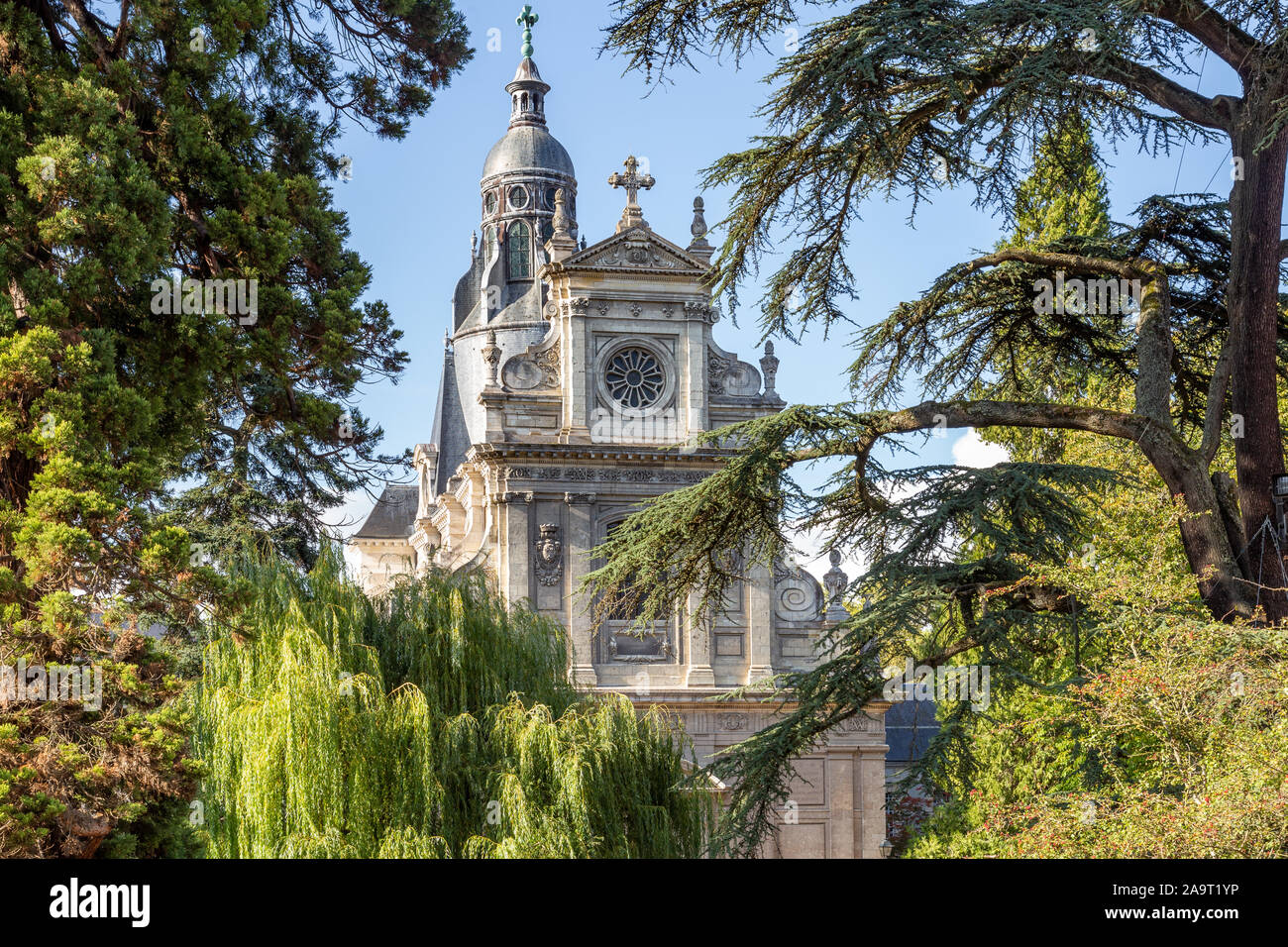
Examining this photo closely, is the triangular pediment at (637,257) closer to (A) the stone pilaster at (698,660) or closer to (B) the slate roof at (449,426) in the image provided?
(A) the stone pilaster at (698,660)

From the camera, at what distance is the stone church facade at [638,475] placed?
3241 centimetres

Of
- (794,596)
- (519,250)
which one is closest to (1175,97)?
(794,596)

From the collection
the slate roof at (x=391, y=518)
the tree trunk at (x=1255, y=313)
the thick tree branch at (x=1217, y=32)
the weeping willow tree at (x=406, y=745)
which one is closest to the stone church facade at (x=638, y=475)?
the weeping willow tree at (x=406, y=745)

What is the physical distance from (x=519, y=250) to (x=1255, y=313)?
40.7m

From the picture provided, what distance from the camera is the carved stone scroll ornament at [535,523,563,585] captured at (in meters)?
32.4

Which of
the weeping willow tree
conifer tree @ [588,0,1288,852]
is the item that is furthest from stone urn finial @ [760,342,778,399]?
conifer tree @ [588,0,1288,852]

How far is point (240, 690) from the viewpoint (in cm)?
1605

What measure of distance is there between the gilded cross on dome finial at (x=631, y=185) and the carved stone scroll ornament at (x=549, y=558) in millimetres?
7145

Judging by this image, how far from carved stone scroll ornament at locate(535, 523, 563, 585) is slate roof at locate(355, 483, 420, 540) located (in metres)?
19.1

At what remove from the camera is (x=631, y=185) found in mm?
34312

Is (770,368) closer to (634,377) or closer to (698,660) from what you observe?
(634,377)

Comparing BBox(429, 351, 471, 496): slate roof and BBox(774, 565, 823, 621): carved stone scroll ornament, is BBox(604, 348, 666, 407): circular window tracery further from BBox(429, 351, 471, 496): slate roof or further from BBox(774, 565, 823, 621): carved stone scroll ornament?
BBox(429, 351, 471, 496): slate roof

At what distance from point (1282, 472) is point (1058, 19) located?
162 inches
